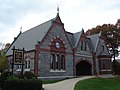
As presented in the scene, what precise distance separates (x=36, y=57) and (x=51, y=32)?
513 cm

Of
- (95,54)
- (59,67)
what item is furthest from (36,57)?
(95,54)

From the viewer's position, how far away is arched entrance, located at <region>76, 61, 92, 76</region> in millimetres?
35969

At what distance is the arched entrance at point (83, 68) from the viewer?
35969 mm

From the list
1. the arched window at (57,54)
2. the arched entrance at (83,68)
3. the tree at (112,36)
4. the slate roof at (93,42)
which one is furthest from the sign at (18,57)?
the tree at (112,36)

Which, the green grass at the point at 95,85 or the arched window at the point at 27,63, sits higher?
the arched window at the point at 27,63

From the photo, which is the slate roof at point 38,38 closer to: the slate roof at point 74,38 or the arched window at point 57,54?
the slate roof at point 74,38

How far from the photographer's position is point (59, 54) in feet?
95.1

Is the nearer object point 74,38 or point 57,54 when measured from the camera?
point 57,54

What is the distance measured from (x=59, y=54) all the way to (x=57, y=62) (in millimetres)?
1416

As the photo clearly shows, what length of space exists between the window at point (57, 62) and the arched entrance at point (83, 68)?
7619mm

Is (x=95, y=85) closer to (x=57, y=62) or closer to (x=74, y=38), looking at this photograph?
(x=57, y=62)

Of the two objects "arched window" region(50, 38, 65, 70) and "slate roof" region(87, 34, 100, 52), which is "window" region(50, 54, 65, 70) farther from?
"slate roof" region(87, 34, 100, 52)

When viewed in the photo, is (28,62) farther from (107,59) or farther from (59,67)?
(107,59)

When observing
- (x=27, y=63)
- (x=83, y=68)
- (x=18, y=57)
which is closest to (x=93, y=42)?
(x=83, y=68)
